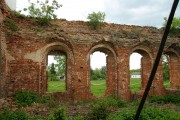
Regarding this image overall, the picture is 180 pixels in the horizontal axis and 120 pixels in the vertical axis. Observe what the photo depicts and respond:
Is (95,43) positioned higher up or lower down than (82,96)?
higher up

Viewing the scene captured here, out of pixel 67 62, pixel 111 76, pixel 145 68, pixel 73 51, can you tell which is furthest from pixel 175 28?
pixel 67 62

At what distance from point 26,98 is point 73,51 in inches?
151

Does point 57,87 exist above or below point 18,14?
below

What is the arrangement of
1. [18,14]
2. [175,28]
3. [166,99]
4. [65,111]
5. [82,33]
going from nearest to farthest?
[65,111] < [18,14] < [82,33] < [166,99] < [175,28]

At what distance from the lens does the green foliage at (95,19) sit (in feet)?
50.3

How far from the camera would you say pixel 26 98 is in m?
12.1

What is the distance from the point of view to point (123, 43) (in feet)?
51.1

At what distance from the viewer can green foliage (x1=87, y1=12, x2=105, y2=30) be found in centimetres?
1533

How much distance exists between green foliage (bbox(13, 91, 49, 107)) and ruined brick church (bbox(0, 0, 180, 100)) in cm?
39

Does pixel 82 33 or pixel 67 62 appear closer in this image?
pixel 67 62

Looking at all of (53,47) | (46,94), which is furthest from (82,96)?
(53,47)

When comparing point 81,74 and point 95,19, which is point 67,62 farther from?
point 95,19

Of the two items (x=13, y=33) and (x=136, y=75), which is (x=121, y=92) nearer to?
(x=13, y=33)

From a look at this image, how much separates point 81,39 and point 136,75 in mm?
62592
